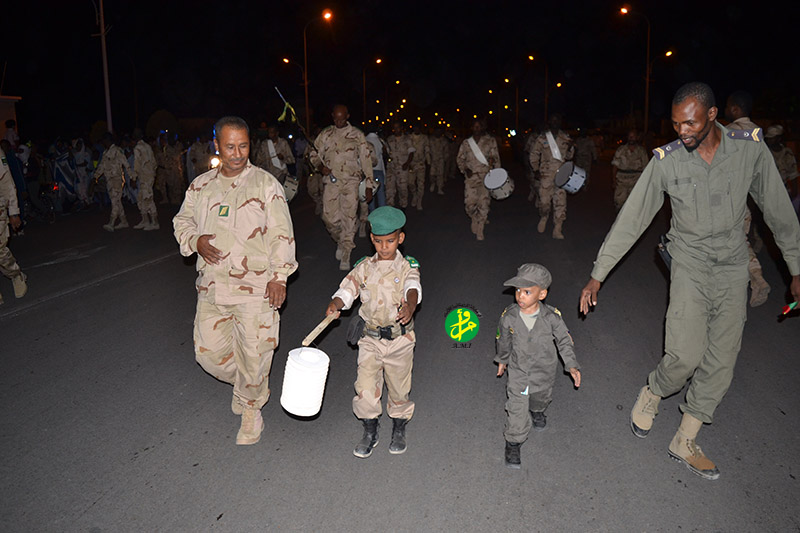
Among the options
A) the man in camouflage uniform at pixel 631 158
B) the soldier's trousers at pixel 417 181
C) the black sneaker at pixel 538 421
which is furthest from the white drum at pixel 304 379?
the soldier's trousers at pixel 417 181

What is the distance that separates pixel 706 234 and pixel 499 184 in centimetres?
720

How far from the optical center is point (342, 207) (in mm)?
9492

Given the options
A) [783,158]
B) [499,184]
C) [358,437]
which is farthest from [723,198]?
[499,184]

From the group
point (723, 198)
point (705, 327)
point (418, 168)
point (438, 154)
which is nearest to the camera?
point (723, 198)

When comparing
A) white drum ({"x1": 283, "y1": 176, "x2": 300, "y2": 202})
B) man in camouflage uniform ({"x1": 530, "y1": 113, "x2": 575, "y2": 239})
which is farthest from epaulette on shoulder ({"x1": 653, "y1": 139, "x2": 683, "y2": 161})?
man in camouflage uniform ({"x1": 530, "y1": 113, "x2": 575, "y2": 239})

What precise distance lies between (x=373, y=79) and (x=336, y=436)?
77136mm

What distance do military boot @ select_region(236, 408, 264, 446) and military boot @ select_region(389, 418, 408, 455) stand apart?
0.91 metres

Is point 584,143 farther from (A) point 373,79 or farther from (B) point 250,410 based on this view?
(A) point 373,79

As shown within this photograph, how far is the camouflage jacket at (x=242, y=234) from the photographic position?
407 cm

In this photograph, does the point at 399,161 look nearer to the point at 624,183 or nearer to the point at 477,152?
the point at 477,152

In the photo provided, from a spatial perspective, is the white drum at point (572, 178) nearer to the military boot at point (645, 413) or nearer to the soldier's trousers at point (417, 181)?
the military boot at point (645, 413)

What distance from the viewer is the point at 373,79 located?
77.8 m

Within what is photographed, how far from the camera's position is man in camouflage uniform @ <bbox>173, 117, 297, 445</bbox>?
4066 millimetres

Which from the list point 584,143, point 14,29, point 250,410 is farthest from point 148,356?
point 14,29
